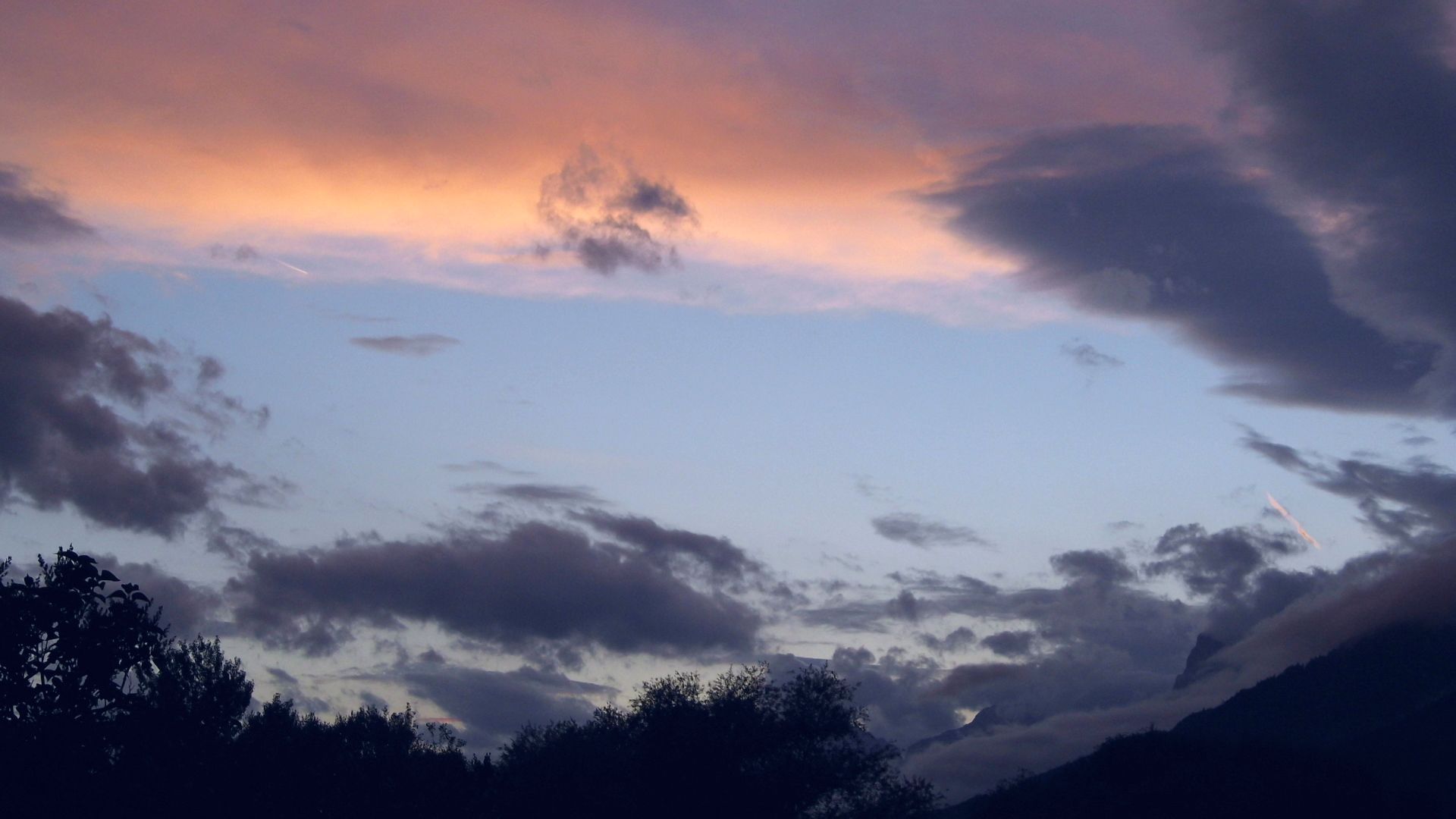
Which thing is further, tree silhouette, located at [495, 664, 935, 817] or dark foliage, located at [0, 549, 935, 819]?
tree silhouette, located at [495, 664, 935, 817]

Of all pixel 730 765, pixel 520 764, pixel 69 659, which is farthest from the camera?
pixel 520 764

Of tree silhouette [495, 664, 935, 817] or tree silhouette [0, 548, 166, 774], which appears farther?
tree silhouette [495, 664, 935, 817]

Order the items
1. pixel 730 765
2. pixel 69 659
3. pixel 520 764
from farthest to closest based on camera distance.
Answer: pixel 520 764 < pixel 730 765 < pixel 69 659

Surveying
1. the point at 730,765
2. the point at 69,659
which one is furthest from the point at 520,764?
the point at 69,659

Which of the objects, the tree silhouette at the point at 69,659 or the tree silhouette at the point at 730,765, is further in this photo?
the tree silhouette at the point at 730,765

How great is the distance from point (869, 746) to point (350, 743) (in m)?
40.4

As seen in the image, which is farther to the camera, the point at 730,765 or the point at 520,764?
the point at 520,764

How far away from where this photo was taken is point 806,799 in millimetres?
60906

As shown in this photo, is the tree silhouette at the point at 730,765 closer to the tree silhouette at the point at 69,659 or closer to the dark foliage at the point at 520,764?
the dark foliage at the point at 520,764

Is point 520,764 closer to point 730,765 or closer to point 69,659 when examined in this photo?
point 730,765

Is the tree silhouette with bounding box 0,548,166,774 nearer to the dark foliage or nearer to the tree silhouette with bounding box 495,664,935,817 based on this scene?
the dark foliage

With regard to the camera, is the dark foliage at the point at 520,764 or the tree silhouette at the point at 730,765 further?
the tree silhouette at the point at 730,765

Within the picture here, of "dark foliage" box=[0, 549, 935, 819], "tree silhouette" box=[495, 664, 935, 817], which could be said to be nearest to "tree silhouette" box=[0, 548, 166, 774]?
"dark foliage" box=[0, 549, 935, 819]

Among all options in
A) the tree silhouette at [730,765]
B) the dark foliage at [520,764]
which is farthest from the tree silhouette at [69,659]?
the tree silhouette at [730,765]
